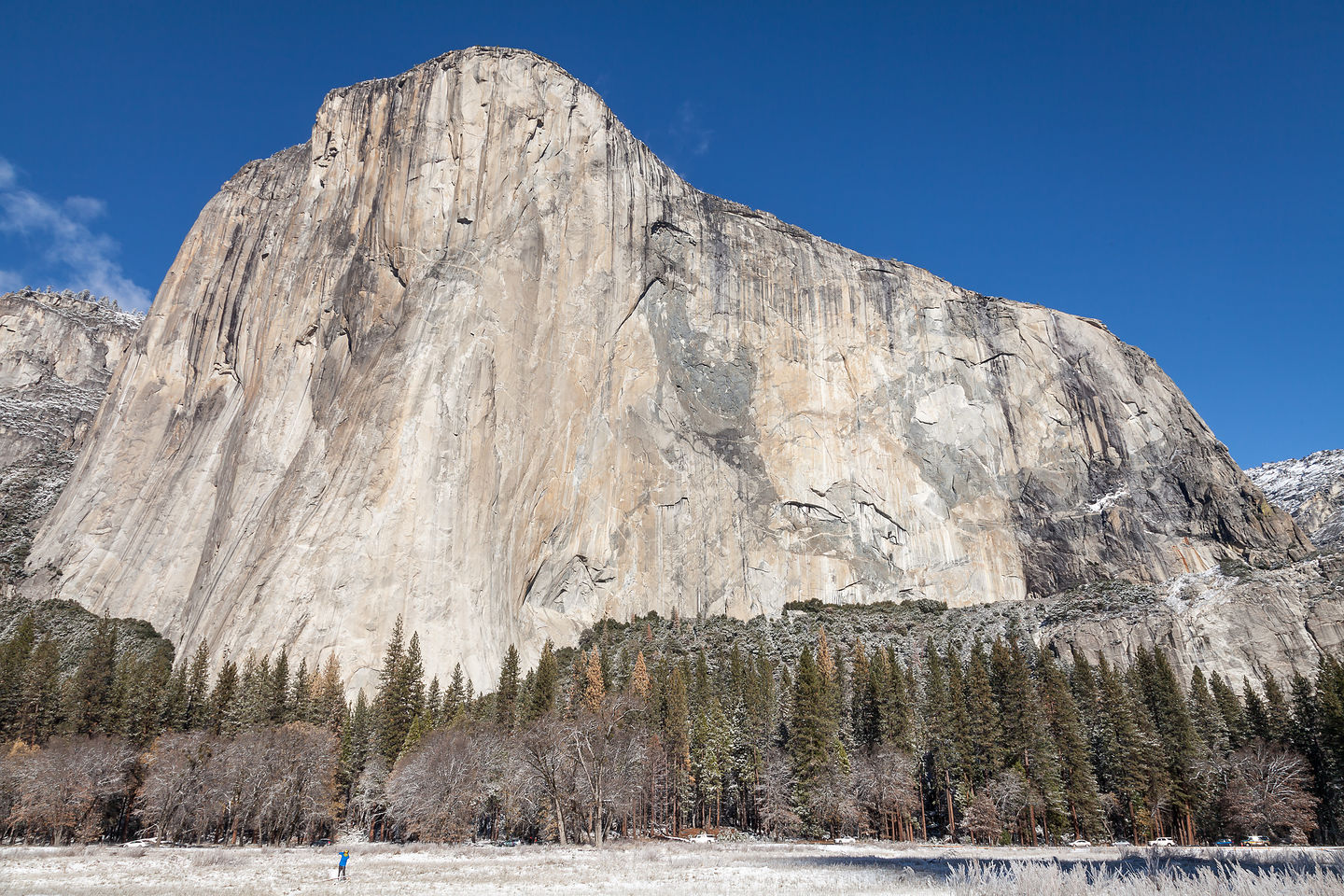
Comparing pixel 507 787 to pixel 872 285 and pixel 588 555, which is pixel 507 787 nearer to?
pixel 588 555

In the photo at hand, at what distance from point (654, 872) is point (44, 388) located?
138082 mm

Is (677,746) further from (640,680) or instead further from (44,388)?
(44,388)

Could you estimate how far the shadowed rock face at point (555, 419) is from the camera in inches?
2785

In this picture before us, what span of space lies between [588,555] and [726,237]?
4229cm

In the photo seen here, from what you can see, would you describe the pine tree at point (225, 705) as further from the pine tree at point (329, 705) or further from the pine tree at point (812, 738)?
the pine tree at point (812, 738)

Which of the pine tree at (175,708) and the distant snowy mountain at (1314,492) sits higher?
the distant snowy mountain at (1314,492)

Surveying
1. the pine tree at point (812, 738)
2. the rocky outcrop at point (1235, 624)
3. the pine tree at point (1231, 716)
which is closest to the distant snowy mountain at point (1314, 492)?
the rocky outcrop at point (1235, 624)

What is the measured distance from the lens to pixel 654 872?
26.6 metres

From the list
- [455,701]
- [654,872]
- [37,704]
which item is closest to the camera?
[654,872]

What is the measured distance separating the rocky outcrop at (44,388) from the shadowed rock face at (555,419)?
16697 millimetres

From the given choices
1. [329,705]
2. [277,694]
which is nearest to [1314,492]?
[329,705]

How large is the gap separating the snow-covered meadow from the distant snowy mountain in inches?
4911

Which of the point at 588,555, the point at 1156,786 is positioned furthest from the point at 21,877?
the point at 588,555

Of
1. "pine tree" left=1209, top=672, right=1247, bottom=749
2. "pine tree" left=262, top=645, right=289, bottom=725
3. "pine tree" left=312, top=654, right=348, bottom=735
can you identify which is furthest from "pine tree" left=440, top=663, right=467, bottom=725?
"pine tree" left=1209, top=672, right=1247, bottom=749
